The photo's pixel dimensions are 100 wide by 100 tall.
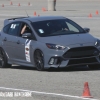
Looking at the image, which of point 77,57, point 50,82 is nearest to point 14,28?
point 77,57

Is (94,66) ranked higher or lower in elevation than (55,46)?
lower

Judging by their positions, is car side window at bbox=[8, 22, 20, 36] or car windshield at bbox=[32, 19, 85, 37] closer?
car windshield at bbox=[32, 19, 85, 37]

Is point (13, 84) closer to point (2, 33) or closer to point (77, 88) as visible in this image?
point (77, 88)

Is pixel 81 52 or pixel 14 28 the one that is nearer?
pixel 81 52

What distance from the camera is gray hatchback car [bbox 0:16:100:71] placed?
1377 cm

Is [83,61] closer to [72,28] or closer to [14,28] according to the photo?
[72,28]

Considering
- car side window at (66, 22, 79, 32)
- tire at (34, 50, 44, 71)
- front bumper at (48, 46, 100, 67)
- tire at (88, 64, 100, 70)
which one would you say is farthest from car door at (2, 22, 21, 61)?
tire at (88, 64, 100, 70)

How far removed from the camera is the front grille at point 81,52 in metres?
13.7

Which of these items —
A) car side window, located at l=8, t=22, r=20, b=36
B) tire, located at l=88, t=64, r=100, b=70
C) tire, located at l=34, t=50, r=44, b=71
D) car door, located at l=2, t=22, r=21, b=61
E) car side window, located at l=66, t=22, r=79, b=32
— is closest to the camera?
tire, located at l=34, t=50, r=44, b=71

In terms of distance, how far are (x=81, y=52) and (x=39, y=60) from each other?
1.16m

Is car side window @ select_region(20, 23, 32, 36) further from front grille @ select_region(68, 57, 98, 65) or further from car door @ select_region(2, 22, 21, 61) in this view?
front grille @ select_region(68, 57, 98, 65)

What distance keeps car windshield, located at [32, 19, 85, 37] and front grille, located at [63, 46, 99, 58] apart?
93cm

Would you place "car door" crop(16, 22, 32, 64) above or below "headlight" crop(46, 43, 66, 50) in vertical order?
below

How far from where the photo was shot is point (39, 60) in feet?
46.4
